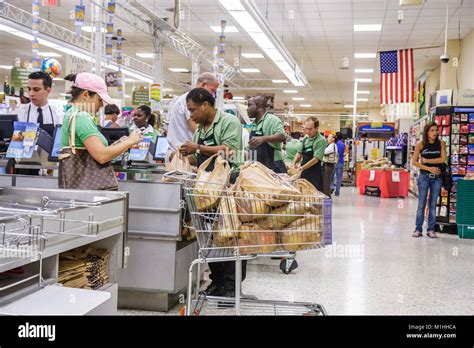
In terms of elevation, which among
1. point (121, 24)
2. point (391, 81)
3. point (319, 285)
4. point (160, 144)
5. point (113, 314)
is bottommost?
point (319, 285)

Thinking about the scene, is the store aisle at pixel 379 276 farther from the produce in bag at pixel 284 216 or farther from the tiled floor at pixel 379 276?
the produce in bag at pixel 284 216

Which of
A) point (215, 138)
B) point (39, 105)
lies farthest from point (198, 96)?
point (39, 105)

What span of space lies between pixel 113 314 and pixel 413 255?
4995 millimetres

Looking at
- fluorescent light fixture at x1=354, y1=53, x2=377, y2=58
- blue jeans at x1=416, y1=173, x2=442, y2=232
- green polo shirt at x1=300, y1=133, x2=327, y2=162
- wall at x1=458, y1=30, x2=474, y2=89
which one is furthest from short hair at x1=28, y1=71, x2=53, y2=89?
fluorescent light fixture at x1=354, y1=53, x2=377, y2=58

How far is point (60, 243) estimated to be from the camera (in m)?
2.06

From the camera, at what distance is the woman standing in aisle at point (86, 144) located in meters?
2.91

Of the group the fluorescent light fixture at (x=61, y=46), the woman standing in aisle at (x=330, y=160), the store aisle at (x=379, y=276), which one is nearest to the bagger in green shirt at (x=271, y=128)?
the store aisle at (x=379, y=276)

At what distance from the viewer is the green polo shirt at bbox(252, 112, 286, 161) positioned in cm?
520

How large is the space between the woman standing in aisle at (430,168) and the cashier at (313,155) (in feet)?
4.84

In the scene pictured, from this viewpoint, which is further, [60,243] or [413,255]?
[413,255]

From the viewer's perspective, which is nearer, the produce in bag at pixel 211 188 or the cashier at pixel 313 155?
the produce in bag at pixel 211 188

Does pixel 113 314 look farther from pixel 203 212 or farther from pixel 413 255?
pixel 413 255

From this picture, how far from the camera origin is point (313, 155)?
7.39 m

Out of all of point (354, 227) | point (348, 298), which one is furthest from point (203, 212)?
point (354, 227)
